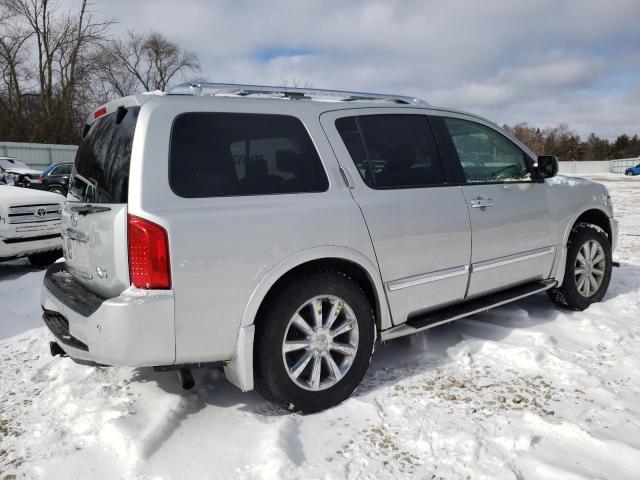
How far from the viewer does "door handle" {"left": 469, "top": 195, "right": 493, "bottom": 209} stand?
3.69 metres

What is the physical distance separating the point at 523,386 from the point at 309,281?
1.57 m

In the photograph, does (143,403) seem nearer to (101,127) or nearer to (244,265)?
(244,265)

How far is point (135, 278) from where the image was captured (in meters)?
2.52

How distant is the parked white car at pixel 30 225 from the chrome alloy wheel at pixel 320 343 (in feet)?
15.5

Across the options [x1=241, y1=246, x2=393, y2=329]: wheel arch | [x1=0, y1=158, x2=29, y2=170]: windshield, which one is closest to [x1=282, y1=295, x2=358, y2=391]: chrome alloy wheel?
[x1=241, y1=246, x2=393, y2=329]: wheel arch

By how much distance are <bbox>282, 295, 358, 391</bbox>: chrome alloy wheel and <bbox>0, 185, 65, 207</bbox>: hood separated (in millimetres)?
5478

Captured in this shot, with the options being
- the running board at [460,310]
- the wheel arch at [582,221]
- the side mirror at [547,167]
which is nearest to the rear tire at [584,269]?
the wheel arch at [582,221]

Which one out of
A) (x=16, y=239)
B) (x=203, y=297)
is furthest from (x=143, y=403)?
(x=16, y=239)

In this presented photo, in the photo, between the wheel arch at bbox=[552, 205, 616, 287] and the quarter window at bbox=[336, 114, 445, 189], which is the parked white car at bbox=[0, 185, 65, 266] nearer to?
the quarter window at bbox=[336, 114, 445, 189]

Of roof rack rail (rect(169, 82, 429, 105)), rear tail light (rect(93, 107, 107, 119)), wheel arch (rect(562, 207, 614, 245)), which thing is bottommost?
wheel arch (rect(562, 207, 614, 245))

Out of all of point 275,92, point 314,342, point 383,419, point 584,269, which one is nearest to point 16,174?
point 275,92

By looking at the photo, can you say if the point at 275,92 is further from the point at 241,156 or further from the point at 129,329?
the point at 129,329

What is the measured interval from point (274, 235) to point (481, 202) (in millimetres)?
1751

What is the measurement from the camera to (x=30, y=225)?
6.82 meters
